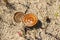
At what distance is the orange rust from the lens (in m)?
A: 2.65

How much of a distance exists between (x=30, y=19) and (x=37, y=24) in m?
0.11

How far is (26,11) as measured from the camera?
2.83 metres

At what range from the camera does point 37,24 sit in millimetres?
2736

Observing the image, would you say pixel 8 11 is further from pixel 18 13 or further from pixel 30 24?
pixel 30 24

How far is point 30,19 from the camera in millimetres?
2678

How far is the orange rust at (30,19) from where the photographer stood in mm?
2648

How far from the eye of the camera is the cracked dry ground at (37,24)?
2672mm

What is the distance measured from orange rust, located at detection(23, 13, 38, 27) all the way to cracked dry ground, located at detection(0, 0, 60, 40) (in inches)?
2.8

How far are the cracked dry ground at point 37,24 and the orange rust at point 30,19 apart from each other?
72 millimetres

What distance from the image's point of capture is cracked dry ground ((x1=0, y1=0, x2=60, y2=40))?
2.67 meters

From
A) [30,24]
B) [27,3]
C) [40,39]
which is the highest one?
[27,3]

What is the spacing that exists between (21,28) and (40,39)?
0.83 feet

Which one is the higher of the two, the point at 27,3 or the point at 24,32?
the point at 27,3

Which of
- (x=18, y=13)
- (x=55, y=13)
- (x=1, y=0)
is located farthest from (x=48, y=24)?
(x=1, y=0)
